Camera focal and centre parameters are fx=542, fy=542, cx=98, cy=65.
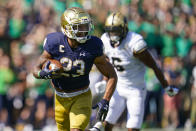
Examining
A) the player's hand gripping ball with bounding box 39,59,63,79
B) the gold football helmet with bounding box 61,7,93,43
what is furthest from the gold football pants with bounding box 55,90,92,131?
the gold football helmet with bounding box 61,7,93,43

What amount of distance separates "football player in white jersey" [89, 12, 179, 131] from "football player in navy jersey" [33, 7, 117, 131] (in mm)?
999

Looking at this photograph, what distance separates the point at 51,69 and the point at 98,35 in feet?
12.1

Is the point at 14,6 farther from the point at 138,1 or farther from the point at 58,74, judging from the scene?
the point at 58,74

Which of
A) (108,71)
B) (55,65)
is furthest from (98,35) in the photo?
(55,65)

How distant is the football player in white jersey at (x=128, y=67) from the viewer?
6691 millimetres

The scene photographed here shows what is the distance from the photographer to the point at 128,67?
22.6ft

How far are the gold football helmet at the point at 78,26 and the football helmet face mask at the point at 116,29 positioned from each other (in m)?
1.08

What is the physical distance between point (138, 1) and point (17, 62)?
2.58m

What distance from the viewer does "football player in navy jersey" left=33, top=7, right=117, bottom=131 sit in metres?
5.61

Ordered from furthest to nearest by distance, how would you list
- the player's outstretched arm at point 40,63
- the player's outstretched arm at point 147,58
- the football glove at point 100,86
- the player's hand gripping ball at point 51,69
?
the football glove at point 100,86
the player's outstretched arm at point 147,58
the player's outstretched arm at point 40,63
the player's hand gripping ball at point 51,69

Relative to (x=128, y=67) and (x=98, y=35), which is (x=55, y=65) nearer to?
(x=128, y=67)

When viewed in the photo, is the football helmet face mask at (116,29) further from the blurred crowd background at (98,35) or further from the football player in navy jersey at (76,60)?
the blurred crowd background at (98,35)

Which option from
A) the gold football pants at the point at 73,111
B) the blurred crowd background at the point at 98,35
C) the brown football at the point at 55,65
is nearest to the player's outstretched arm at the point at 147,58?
the gold football pants at the point at 73,111

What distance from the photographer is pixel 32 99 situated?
30.3 feet
